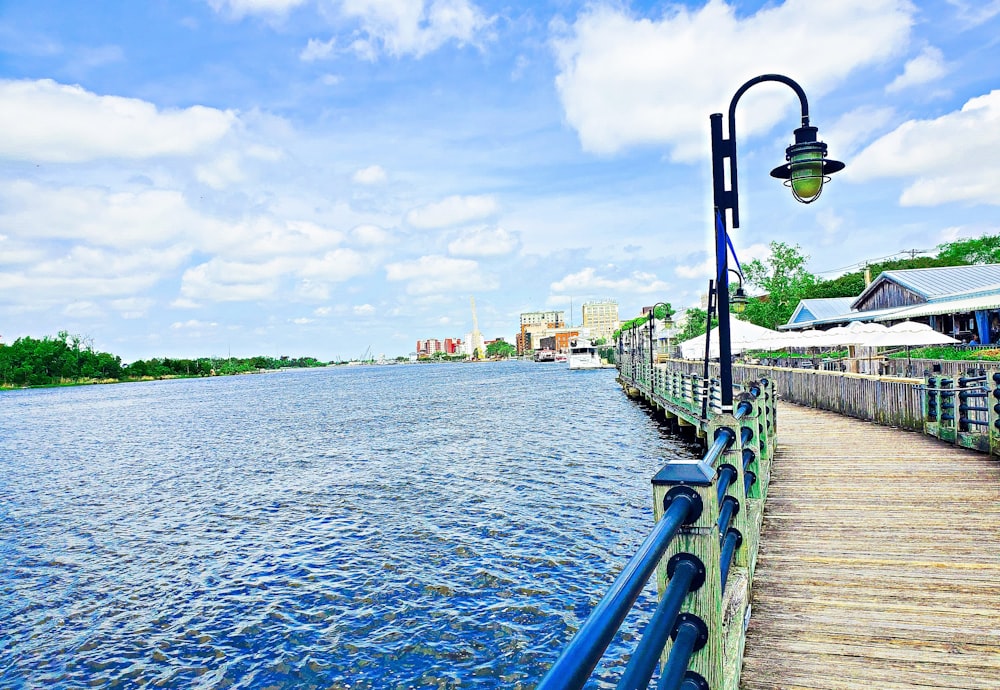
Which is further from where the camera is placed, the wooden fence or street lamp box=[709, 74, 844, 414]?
the wooden fence

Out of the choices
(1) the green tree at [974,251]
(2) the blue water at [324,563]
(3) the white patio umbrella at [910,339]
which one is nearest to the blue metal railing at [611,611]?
(2) the blue water at [324,563]

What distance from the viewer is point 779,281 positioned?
6781 centimetres

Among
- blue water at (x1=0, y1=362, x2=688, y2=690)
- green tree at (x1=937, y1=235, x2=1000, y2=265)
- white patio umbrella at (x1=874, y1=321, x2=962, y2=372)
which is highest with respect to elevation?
green tree at (x1=937, y1=235, x2=1000, y2=265)

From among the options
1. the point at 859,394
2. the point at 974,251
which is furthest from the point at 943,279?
the point at 974,251

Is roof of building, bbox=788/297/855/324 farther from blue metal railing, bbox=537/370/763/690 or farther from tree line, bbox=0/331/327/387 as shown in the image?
tree line, bbox=0/331/327/387

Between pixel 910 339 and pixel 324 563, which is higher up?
pixel 910 339

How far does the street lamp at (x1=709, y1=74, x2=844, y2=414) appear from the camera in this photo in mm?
6996

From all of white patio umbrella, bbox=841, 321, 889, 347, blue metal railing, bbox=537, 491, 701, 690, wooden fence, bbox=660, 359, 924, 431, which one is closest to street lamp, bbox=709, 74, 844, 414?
blue metal railing, bbox=537, 491, 701, 690

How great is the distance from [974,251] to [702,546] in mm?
88140

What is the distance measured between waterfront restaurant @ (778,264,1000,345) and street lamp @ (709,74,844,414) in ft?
70.7

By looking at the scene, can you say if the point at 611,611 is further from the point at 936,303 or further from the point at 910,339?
the point at 936,303

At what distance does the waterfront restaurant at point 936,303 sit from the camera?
102ft

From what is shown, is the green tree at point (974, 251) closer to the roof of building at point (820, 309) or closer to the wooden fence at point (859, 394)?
the roof of building at point (820, 309)

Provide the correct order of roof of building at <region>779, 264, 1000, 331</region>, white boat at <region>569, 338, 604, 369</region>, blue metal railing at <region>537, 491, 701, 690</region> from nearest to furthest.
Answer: blue metal railing at <region>537, 491, 701, 690</region>, roof of building at <region>779, 264, 1000, 331</region>, white boat at <region>569, 338, 604, 369</region>
